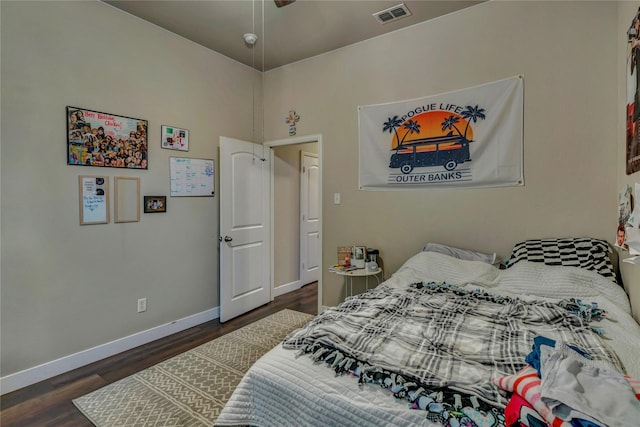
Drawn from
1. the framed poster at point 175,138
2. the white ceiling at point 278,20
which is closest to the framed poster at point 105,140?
the framed poster at point 175,138

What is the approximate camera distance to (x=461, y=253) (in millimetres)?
2627

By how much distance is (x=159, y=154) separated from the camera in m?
2.98

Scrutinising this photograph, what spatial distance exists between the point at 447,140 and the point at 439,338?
192 centimetres

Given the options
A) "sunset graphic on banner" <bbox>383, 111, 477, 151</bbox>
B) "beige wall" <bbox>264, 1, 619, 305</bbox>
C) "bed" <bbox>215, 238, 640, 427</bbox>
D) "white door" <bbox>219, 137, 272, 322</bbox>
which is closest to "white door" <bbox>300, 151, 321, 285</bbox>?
"white door" <bbox>219, 137, 272, 322</bbox>

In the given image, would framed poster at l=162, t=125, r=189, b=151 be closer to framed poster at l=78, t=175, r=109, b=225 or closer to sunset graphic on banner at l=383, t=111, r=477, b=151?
framed poster at l=78, t=175, r=109, b=225

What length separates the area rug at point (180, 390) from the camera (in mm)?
1881

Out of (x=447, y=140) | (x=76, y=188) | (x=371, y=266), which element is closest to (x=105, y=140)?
(x=76, y=188)

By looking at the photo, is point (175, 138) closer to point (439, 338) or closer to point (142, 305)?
point (142, 305)

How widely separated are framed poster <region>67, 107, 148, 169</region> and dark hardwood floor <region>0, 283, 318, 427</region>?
1572 millimetres

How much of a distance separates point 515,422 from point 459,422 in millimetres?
141

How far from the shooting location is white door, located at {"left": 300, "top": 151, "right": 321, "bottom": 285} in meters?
4.70

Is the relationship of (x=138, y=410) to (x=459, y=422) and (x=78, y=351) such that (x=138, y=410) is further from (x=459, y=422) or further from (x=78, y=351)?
(x=459, y=422)

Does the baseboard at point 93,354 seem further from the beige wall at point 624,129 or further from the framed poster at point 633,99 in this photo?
the framed poster at point 633,99

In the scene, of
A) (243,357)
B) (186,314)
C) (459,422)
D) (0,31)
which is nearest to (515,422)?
(459,422)
